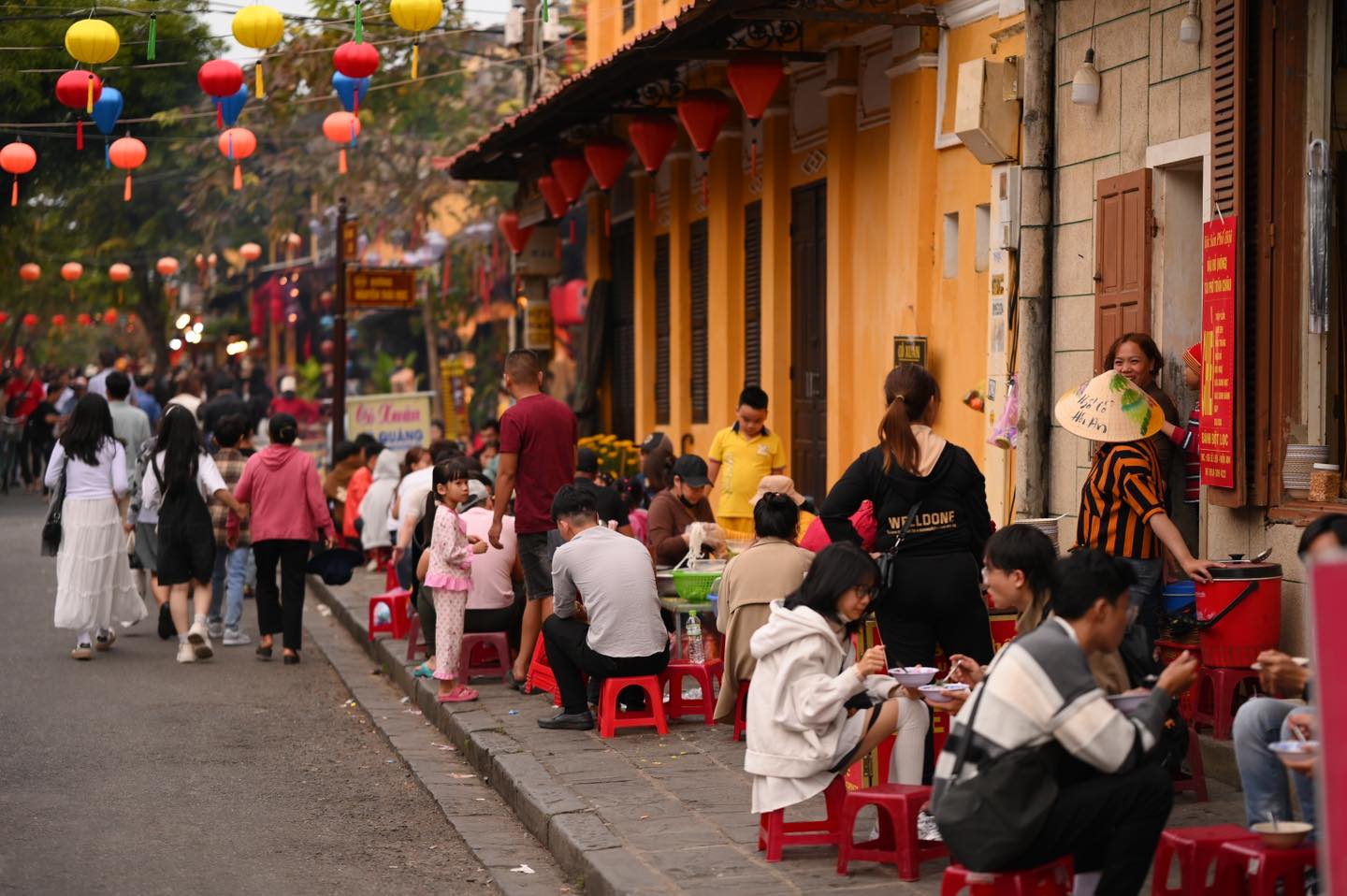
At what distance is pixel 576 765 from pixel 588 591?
1061 millimetres

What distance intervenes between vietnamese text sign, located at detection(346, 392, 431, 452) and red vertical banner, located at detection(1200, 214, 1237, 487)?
14391 mm

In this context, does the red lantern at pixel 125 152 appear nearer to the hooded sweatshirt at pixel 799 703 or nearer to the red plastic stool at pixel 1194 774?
the hooded sweatshirt at pixel 799 703

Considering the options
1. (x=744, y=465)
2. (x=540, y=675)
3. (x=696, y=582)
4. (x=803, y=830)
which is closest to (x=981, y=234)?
(x=744, y=465)

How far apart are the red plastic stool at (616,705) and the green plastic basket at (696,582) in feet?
2.08

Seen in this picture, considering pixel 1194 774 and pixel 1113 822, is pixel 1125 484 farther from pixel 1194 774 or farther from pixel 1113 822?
pixel 1113 822

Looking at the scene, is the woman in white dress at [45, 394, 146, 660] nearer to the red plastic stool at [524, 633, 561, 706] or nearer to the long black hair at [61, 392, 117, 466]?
the long black hair at [61, 392, 117, 466]

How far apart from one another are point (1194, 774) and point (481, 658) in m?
5.81

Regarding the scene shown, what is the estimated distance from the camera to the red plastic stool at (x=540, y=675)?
37.6 feet

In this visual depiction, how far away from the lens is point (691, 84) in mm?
17969

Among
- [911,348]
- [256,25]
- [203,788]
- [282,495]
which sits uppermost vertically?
[256,25]

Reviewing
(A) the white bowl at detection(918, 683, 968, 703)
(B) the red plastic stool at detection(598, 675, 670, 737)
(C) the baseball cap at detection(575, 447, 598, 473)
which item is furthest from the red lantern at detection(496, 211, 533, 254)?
(A) the white bowl at detection(918, 683, 968, 703)

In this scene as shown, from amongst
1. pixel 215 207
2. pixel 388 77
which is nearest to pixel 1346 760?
pixel 388 77

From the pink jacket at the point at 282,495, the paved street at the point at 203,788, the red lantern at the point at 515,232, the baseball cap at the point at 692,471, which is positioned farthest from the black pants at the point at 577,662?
the red lantern at the point at 515,232

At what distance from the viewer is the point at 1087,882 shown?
5785 mm
